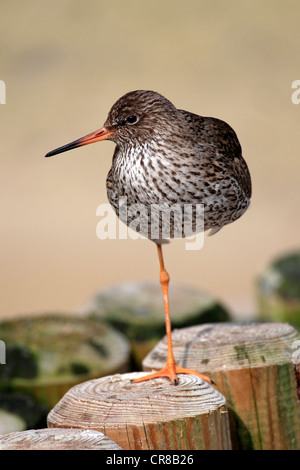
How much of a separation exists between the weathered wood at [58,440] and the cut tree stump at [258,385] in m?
1.36

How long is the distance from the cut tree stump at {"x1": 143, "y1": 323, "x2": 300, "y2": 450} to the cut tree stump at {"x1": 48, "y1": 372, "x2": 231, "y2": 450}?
0.45m

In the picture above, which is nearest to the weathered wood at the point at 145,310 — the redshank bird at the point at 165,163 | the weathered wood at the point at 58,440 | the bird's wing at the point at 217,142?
the redshank bird at the point at 165,163

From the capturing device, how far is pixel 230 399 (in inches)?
188

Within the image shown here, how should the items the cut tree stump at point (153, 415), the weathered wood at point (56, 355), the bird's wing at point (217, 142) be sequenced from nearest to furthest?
1. the cut tree stump at point (153, 415)
2. the bird's wing at point (217, 142)
3. the weathered wood at point (56, 355)

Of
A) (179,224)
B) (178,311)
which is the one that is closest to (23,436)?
(179,224)

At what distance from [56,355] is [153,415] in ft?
9.06

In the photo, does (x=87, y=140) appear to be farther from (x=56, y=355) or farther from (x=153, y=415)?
(x=56, y=355)

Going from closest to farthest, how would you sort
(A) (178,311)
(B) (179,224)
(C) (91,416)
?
(C) (91,416), (B) (179,224), (A) (178,311)

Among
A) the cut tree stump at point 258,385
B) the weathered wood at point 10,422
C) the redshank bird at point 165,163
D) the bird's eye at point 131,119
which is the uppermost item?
the bird's eye at point 131,119

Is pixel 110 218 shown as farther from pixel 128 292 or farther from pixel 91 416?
pixel 128 292

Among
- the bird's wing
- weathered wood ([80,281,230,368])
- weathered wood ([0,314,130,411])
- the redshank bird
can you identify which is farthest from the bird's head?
weathered wood ([80,281,230,368])

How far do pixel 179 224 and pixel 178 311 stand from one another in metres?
3.42

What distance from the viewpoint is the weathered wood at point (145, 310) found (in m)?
7.67

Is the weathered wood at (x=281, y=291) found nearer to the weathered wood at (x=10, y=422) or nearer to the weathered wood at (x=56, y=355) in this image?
the weathered wood at (x=56, y=355)
